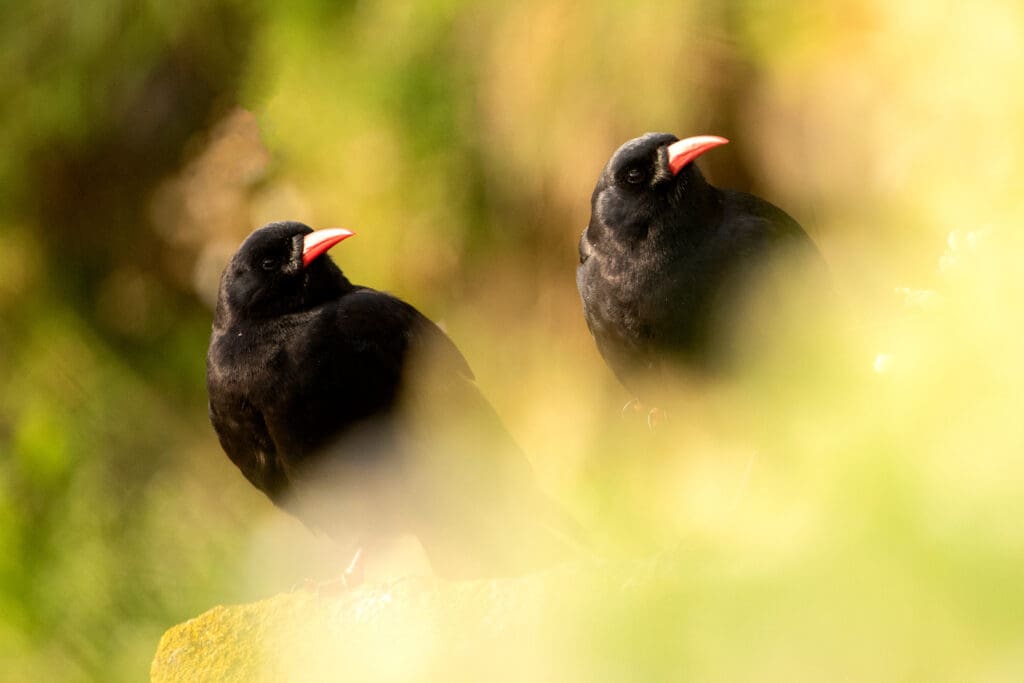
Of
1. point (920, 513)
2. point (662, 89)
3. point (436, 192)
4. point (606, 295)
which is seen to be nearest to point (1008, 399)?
point (920, 513)

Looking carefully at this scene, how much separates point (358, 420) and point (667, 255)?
65 cm

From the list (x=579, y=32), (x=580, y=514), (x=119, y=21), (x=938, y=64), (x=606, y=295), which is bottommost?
(x=580, y=514)

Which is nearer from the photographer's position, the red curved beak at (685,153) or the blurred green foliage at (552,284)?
the blurred green foliage at (552,284)

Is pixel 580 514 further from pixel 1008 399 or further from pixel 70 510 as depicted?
pixel 1008 399

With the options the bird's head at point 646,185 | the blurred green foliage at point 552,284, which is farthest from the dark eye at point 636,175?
the blurred green foliage at point 552,284

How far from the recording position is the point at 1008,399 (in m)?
0.54

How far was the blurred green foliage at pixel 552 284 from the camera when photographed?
588 mm

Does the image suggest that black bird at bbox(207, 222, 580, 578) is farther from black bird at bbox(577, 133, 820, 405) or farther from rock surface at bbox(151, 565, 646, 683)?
black bird at bbox(577, 133, 820, 405)

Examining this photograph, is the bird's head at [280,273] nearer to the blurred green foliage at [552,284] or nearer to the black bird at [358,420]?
the black bird at [358,420]

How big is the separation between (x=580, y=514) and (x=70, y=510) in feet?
5.97

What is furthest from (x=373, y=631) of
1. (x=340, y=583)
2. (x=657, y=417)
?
(x=657, y=417)

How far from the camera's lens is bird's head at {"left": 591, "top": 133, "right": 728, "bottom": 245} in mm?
2225

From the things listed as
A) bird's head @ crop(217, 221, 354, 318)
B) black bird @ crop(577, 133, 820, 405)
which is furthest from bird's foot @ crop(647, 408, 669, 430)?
bird's head @ crop(217, 221, 354, 318)

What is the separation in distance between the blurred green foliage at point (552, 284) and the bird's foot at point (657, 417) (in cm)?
8
